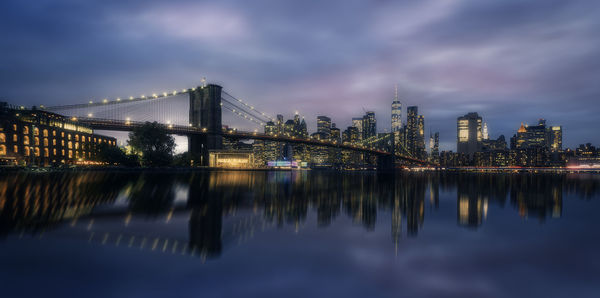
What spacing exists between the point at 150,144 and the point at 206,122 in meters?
21.6

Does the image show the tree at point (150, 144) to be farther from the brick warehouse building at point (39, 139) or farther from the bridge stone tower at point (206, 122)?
the brick warehouse building at point (39, 139)

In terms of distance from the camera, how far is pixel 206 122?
87.8m

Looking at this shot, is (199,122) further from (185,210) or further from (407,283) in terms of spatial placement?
(407,283)

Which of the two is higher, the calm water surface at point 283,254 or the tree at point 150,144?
the tree at point 150,144

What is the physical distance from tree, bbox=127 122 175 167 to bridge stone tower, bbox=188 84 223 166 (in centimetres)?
1547

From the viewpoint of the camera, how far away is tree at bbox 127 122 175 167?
220 ft

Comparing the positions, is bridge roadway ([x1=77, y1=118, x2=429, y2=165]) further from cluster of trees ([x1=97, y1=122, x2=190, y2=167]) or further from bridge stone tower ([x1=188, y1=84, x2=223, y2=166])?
cluster of trees ([x1=97, y1=122, x2=190, y2=167])

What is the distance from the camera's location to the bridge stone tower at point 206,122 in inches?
3391

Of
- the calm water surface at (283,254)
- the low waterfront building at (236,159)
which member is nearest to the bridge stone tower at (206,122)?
the low waterfront building at (236,159)

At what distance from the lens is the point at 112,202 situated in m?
18.1

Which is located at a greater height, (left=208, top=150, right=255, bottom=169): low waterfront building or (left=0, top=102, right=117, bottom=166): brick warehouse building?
(left=0, top=102, right=117, bottom=166): brick warehouse building

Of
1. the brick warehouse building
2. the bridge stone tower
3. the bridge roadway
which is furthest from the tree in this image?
the brick warehouse building

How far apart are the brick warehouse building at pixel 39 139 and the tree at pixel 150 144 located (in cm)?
2706

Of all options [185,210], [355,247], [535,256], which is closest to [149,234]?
[185,210]
